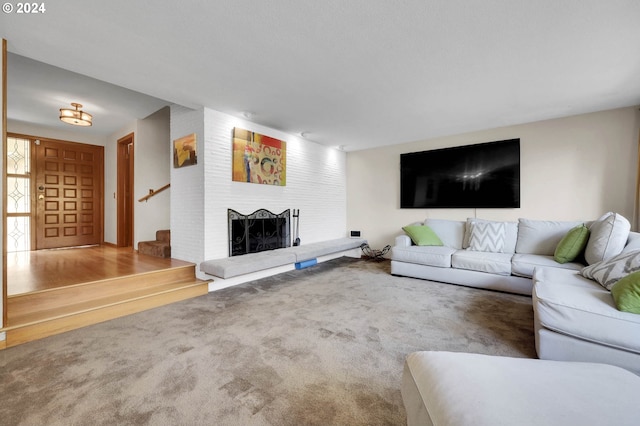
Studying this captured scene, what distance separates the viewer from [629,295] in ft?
5.06

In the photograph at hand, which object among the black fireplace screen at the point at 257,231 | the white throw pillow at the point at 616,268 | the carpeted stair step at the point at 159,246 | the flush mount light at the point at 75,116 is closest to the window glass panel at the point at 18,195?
the flush mount light at the point at 75,116

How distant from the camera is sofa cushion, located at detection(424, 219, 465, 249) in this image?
4.29m

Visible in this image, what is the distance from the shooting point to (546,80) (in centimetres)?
269

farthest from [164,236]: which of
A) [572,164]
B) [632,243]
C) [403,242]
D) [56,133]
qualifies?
[572,164]

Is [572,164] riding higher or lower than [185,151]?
lower

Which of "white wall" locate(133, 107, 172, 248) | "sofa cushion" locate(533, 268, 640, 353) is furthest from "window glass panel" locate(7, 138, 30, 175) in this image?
"sofa cushion" locate(533, 268, 640, 353)

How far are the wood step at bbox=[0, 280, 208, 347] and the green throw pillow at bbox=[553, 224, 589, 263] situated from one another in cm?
435

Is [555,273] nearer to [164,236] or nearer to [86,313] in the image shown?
[86,313]

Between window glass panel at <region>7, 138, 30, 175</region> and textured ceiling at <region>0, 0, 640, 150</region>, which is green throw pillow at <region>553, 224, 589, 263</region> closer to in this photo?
textured ceiling at <region>0, 0, 640, 150</region>

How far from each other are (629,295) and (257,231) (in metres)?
3.76

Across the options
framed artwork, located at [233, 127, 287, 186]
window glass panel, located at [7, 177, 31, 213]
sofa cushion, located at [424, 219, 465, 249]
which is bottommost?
sofa cushion, located at [424, 219, 465, 249]

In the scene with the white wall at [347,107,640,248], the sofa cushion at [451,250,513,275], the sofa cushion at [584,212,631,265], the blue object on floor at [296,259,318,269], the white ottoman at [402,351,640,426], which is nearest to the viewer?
the white ottoman at [402,351,640,426]

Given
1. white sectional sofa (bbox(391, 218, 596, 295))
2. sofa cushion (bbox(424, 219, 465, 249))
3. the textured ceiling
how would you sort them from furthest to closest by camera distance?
1. sofa cushion (bbox(424, 219, 465, 249))
2. white sectional sofa (bbox(391, 218, 596, 295))
3. the textured ceiling

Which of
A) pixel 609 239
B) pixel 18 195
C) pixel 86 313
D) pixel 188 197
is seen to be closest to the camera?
pixel 86 313
